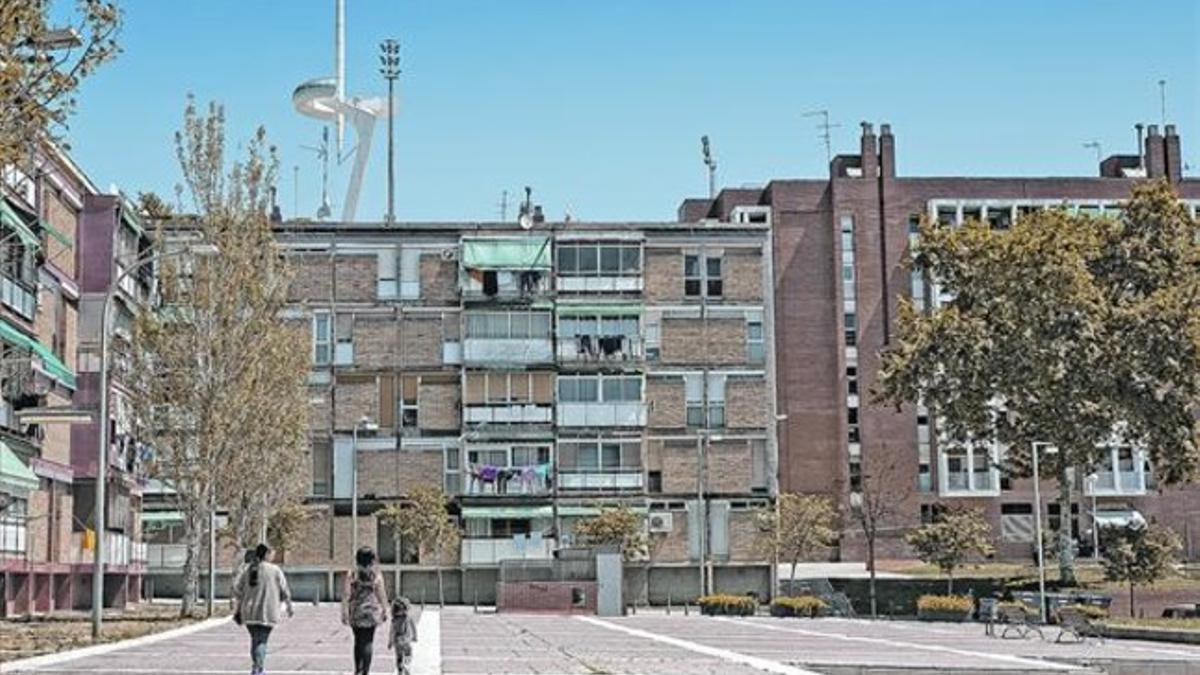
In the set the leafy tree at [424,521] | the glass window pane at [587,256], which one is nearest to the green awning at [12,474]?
the leafy tree at [424,521]

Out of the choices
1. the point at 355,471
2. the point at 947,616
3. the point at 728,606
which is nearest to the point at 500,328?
the point at 355,471

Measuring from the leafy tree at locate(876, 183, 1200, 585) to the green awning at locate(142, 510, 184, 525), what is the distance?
2948 cm

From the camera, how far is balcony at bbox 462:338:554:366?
7212cm

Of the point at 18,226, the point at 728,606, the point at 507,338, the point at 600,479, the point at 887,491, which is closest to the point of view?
the point at 18,226

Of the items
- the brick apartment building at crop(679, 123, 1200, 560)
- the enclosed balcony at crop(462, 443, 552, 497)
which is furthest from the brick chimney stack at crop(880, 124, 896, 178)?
the enclosed balcony at crop(462, 443, 552, 497)

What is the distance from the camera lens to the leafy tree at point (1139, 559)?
174 ft

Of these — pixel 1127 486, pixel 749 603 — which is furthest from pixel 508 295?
pixel 1127 486

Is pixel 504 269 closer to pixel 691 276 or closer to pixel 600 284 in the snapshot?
pixel 600 284

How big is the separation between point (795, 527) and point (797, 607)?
14.1 m

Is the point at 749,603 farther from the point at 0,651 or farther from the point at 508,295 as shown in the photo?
the point at 0,651

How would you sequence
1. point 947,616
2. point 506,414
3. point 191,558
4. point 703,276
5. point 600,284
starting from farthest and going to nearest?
point 703,276, point 600,284, point 506,414, point 947,616, point 191,558

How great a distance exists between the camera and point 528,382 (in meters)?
72.2

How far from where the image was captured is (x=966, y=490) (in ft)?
291

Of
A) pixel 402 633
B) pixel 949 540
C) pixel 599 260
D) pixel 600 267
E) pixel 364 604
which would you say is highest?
pixel 599 260
